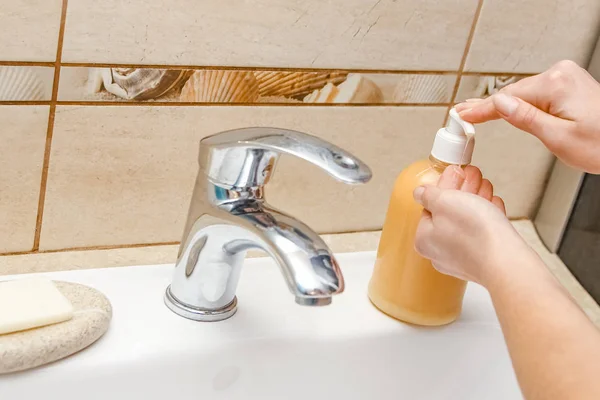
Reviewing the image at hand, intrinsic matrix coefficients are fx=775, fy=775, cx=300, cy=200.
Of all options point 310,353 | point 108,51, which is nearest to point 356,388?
point 310,353

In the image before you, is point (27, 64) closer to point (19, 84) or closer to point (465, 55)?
point (19, 84)

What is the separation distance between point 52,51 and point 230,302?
0.74ft

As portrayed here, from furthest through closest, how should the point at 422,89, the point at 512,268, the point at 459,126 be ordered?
the point at 422,89 < the point at 459,126 < the point at 512,268

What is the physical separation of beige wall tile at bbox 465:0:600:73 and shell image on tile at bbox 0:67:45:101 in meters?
0.38

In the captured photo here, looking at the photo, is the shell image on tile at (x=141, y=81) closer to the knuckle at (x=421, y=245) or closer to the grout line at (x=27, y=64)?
the grout line at (x=27, y=64)

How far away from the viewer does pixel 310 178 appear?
701mm

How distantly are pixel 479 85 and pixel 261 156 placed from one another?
294mm

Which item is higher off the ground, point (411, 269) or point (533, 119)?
point (533, 119)

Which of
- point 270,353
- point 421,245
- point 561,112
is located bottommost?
point 270,353

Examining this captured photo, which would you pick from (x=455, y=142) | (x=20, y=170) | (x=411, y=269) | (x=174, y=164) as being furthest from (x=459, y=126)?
(x=20, y=170)

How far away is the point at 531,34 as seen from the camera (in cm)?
72

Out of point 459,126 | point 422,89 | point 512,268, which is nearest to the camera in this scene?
point 512,268

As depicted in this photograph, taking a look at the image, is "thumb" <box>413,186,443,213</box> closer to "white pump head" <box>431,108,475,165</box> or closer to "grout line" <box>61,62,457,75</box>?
"white pump head" <box>431,108,475,165</box>

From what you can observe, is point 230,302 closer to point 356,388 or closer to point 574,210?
point 356,388
